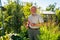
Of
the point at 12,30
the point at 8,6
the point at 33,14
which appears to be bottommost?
the point at 12,30

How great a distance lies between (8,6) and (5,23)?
44.0 inches

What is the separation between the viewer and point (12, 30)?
1338 cm

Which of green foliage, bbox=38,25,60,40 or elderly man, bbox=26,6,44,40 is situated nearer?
green foliage, bbox=38,25,60,40

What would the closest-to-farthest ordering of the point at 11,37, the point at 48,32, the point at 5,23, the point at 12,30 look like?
the point at 48,32 → the point at 11,37 → the point at 12,30 → the point at 5,23

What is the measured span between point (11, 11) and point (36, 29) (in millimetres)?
7234


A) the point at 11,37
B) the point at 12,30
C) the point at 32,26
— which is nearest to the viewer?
the point at 32,26

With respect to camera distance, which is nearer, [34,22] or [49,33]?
[49,33]

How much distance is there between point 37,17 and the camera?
7.48 meters

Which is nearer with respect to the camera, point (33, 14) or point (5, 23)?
point (33, 14)

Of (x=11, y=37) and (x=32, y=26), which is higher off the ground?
(x=32, y=26)

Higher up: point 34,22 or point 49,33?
point 34,22

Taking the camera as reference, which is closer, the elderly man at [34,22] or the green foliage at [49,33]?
the green foliage at [49,33]

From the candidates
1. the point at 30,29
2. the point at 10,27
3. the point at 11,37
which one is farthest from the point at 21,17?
the point at 30,29

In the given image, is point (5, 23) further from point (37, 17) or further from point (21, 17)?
point (37, 17)
